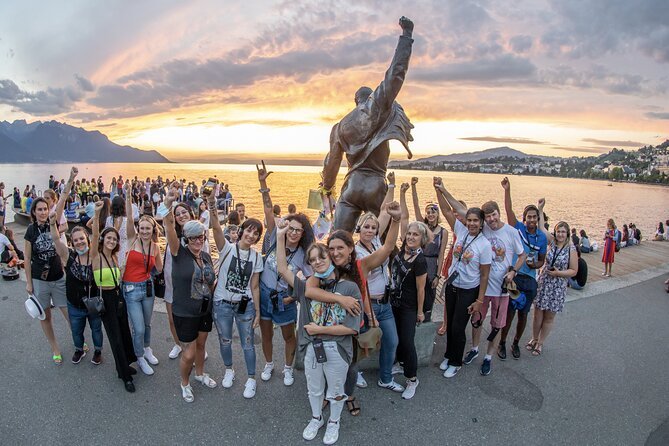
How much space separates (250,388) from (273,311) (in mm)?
821

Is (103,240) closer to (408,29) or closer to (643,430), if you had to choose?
(408,29)

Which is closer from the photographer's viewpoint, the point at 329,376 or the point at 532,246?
the point at 329,376

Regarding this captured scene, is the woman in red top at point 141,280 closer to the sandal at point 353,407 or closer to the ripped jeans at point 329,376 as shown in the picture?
the ripped jeans at point 329,376

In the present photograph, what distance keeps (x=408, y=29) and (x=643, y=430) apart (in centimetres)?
484

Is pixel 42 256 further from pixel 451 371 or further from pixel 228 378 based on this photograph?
pixel 451 371

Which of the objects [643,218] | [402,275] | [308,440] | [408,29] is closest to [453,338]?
[402,275]

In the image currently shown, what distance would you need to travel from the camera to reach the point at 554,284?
4.84 m

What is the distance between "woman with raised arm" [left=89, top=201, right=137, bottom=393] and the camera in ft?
12.8

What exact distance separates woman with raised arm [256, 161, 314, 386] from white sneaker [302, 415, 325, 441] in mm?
766

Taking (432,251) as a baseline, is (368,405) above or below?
below

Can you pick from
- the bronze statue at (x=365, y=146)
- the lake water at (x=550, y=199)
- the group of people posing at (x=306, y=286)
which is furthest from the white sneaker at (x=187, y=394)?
the lake water at (x=550, y=199)

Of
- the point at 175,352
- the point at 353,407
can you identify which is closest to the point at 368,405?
the point at 353,407

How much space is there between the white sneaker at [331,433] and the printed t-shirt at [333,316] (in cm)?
61

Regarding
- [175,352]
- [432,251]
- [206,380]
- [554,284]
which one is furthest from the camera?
[432,251]
